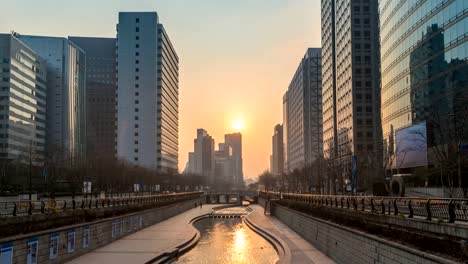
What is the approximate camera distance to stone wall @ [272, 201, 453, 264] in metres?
18.9

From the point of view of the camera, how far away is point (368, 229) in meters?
26.0

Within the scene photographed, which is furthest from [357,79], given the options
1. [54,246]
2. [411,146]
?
[54,246]

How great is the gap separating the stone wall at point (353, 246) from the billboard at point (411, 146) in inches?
1107

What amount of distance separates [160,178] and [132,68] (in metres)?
50.5

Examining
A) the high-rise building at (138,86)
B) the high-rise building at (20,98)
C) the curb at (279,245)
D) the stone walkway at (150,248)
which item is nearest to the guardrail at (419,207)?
the stone walkway at (150,248)

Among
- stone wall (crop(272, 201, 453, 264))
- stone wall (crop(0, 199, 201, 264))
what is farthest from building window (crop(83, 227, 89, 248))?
stone wall (crop(272, 201, 453, 264))

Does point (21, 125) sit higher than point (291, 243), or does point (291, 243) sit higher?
point (21, 125)

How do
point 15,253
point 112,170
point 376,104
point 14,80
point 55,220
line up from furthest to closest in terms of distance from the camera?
point 14,80
point 376,104
point 112,170
point 55,220
point 15,253

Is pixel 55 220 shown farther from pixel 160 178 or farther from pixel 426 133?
pixel 160 178

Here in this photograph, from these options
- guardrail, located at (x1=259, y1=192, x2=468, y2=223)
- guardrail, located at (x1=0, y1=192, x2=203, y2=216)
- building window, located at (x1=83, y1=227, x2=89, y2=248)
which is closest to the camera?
guardrail, located at (x1=259, y1=192, x2=468, y2=223)

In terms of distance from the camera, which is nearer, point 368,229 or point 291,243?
point 368,229

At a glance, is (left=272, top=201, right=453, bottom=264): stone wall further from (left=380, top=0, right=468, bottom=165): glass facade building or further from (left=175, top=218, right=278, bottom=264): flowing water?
(left=380, top=0, right=468, bottom=165): glass facade building

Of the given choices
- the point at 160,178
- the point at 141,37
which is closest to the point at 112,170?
the point at 160,178

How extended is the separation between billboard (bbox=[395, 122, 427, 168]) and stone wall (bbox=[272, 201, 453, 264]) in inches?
1107
